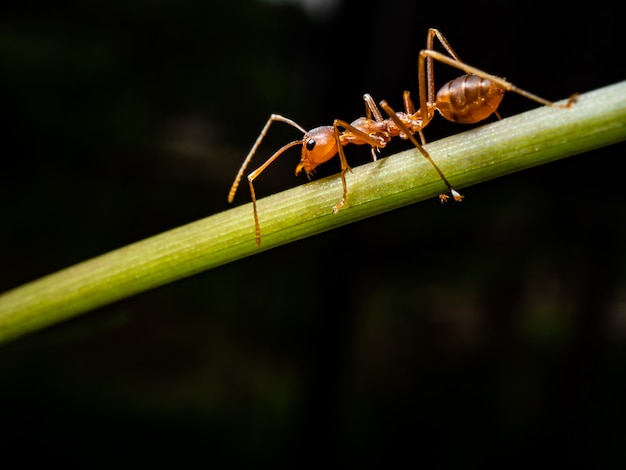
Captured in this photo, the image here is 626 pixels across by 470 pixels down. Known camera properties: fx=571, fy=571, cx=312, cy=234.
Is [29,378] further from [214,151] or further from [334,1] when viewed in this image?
[334,1]

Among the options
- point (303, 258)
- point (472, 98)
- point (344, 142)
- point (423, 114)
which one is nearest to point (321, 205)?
point (472, 98)

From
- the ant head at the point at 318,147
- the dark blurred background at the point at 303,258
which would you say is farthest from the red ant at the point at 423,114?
the dark blurred background at the point at 303,258

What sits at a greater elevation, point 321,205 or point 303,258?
point 303,258

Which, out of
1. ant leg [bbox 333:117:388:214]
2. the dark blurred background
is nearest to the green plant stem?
ant leg [bbox 333:117:388:214]

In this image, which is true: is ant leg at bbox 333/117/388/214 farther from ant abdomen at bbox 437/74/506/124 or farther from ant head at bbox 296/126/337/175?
ant abdomen at bbox 437/74/506/124

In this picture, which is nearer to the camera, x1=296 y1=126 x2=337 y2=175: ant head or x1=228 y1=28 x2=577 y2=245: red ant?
x1=228 y1=28 x2=577 y2=245: red ant

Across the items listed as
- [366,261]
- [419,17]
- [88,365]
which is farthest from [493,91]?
[88,365]

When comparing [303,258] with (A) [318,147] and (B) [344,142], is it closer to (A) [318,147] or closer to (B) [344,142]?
(B) [344,142]
